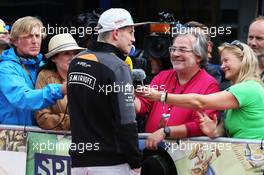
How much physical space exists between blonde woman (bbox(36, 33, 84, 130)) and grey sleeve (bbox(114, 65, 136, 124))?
0.99 meters

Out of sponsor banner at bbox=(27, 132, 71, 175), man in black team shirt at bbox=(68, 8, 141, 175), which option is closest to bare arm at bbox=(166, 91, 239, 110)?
man in black team shirt at bbox=(68, 8, 141, 175)

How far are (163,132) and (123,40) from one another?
0.77 m

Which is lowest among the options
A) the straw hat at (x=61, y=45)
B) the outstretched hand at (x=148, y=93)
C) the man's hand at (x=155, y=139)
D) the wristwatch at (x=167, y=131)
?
the man's hand at (x=155, y=139)

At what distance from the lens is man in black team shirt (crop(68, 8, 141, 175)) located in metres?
3.52

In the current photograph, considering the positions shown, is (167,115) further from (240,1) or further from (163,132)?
(240,1)

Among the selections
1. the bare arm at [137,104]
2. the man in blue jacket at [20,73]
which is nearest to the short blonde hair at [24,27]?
the man in blue jacket at [20,73]

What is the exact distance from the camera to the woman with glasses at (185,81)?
13.6 feet

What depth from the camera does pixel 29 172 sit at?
4582mm

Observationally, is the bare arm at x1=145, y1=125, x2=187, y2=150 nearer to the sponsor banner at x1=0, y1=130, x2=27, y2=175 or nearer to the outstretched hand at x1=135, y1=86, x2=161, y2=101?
the outstretched hand at x1=135, y1=86, x2=161, y2=101

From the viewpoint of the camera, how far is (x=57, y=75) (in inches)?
183

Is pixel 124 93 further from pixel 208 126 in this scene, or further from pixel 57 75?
pixel 57 75

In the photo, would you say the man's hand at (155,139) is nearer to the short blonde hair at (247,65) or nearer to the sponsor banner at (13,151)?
the short blonde hair at (247,65)

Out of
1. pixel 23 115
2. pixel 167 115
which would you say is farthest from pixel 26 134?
pixel 167 115

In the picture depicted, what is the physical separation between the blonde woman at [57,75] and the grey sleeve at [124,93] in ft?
3.24
